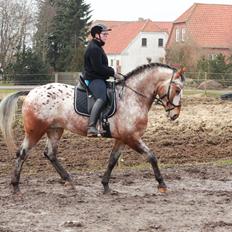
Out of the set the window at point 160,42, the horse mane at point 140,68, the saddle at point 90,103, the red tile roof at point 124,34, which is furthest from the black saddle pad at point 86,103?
the window at point 160,42

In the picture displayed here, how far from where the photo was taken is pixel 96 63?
834cm

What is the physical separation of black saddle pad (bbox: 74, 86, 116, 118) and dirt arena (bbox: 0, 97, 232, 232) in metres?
1.23

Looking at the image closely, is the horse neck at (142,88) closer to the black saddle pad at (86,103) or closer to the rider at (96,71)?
the black saddle pad at (86,103)

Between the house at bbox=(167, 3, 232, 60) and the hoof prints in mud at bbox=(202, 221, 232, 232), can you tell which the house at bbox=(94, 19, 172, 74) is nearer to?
the house at bbox=(167, 3, 232, 60)

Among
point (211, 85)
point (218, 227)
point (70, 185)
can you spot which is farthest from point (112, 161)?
point (211, 85)

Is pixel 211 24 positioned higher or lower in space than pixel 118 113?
higher

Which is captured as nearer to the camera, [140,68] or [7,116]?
[140,68]

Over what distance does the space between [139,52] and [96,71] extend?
58.2 meters

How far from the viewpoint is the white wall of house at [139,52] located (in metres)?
64.6

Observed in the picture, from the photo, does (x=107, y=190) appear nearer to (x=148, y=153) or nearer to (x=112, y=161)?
(x=112, y=161)

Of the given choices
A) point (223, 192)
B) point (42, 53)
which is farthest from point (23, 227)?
point (42, 53)

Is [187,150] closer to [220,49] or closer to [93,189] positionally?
[93,189]

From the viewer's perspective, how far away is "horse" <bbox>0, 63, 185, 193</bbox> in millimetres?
8461

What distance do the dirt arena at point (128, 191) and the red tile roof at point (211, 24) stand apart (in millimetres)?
44761
